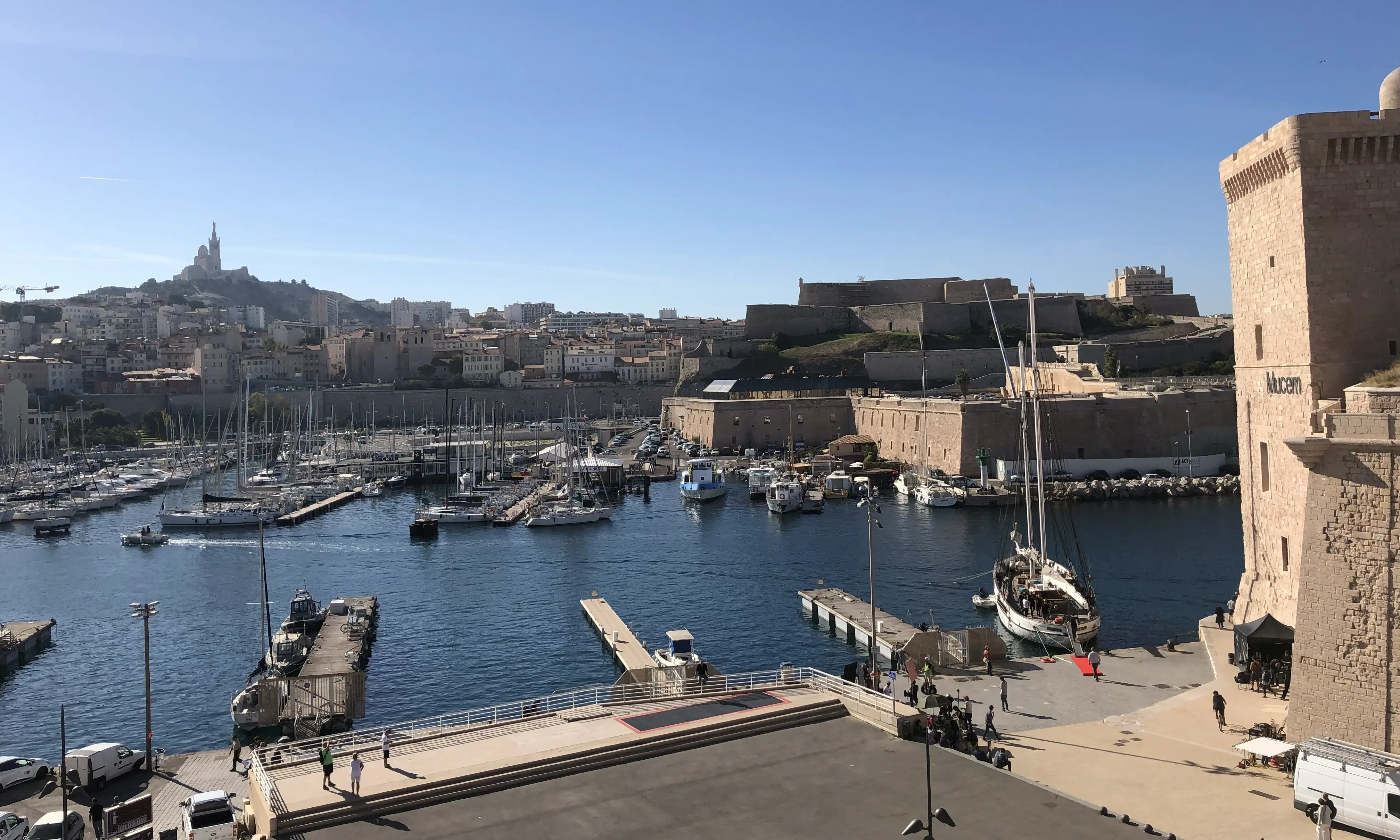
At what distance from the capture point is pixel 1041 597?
67.9 feet

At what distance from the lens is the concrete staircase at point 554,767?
9.91 meters

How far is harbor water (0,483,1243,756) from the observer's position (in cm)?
1966

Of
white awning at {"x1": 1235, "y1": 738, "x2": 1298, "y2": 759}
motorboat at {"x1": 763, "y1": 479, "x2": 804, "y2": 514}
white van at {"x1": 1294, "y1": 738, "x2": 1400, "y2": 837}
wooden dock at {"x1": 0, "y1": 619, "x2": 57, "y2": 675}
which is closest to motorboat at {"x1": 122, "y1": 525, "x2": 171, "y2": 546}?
wooden dock at {"x1": 0, "y1": 619, "x2": 57, "y2": 675}

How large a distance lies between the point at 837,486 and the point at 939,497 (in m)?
5.47

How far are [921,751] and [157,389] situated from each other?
3318 inches

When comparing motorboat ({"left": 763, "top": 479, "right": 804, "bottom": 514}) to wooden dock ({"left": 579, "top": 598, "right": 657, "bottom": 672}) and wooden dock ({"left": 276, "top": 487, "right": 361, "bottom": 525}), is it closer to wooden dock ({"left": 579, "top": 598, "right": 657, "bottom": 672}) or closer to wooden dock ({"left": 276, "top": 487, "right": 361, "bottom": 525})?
wooden dock ({"left": 579, "top": 598, "right": 657, "bottom": 672})

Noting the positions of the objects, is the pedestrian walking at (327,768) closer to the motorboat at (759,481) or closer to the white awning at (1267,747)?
the white awning at (1267,747)

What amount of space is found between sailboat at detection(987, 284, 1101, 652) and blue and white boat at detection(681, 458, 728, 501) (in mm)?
18679

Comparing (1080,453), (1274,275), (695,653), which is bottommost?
(695,653)

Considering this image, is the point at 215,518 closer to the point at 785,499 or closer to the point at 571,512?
the point at 571,512

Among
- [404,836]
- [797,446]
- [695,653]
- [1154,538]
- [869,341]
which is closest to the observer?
[404,836]

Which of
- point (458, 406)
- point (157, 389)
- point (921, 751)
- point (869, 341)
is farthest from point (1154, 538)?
point (157, 389)

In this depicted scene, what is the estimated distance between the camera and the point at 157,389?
272ft

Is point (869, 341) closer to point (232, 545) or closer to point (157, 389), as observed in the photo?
point (232, 545)
